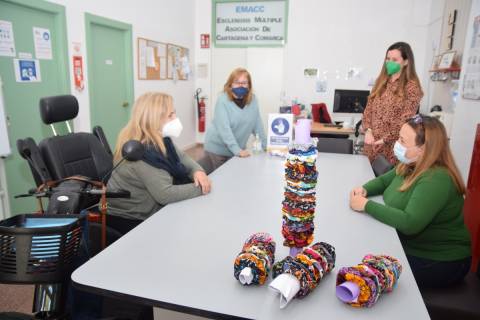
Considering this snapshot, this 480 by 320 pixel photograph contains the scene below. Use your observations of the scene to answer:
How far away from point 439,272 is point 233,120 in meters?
1.85

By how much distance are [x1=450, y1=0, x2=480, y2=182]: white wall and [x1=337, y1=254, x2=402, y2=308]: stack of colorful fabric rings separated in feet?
6.47

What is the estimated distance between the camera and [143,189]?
1796mm

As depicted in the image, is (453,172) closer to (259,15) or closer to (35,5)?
(35,5)

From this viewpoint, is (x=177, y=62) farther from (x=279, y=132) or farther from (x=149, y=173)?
(x=149, y=173)

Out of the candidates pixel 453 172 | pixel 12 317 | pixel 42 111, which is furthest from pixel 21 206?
pixel 453 172

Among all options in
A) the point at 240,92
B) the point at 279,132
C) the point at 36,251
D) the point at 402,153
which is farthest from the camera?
the point at 240,92

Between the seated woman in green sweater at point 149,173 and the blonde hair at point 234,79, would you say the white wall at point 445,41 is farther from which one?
the seated woman in green sweater at point 149,173

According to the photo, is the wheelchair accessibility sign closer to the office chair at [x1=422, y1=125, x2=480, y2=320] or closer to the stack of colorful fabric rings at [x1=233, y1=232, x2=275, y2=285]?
the office chair at [x1=422, y1=125, x2=480, y2=320]

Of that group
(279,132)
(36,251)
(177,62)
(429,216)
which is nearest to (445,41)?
(279,132)

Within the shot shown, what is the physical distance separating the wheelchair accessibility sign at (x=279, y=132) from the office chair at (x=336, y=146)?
1.72 ft

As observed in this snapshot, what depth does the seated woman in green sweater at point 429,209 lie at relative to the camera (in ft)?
4.58

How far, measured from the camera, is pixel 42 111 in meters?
2.04

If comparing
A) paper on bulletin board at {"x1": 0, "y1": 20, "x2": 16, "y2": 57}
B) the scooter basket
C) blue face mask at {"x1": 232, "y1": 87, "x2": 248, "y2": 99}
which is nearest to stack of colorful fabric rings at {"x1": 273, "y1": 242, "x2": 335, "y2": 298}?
the scooter basket

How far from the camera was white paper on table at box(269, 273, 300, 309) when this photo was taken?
0.88 m
